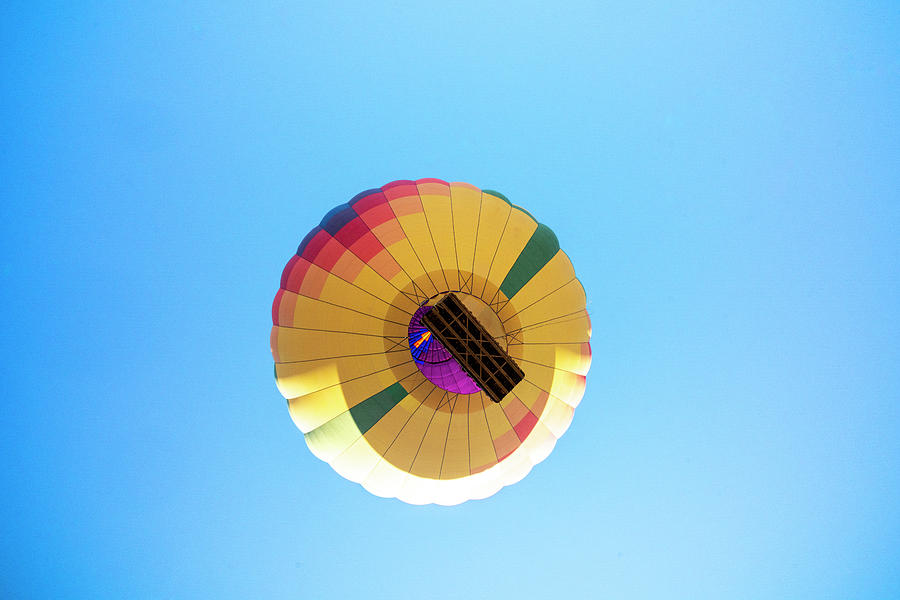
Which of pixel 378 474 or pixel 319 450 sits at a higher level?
pixel 319 450

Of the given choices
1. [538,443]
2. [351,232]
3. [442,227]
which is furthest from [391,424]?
[442,227]

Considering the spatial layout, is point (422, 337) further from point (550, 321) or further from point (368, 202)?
point (368, 202)

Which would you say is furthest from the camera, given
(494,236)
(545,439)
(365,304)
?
(545,439)

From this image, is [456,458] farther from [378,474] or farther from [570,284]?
[570,284]

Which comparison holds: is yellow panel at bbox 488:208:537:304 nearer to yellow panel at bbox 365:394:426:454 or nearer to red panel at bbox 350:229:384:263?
red panel at bbox 350:229:384:263

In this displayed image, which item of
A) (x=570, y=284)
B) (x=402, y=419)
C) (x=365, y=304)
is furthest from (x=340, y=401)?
(x=570, y=284)

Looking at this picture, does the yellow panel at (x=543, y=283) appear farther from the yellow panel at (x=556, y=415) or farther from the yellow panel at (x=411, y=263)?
the yellow panel at (x=556, y=415)

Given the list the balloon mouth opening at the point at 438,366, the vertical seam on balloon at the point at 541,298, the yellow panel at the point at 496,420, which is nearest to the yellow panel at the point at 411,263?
the balloon mouth opening at the point at 438,366
